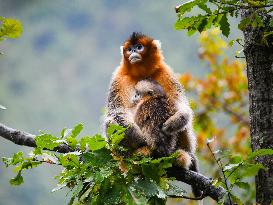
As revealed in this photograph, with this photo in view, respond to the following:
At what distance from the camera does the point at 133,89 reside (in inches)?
217

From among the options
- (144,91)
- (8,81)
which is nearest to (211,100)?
(144,91)

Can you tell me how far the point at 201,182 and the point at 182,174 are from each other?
226 millimetres

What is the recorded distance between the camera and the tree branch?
3.48 metres

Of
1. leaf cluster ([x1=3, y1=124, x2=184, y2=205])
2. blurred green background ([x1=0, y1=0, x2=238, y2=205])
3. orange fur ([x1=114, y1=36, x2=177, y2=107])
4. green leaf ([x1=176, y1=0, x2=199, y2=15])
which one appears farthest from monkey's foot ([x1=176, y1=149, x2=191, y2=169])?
blurred green background ([x1=0, y1=0, x2=238, y2=205])

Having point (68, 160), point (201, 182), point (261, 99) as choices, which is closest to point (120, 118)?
point (201, 182)

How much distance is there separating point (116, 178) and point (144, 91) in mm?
2211

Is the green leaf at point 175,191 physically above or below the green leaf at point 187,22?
below

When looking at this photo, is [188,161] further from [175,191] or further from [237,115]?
[237,115]

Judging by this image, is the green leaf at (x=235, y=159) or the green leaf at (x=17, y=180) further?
the green leaf at (x=17, y=180)

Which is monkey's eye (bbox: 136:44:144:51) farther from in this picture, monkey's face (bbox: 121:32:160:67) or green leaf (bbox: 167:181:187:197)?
green leaf (bbox: 167:181:187:197)

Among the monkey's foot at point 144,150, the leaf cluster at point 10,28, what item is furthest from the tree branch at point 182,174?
the monkey's foot at point 144,150

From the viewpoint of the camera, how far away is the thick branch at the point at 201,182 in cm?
346

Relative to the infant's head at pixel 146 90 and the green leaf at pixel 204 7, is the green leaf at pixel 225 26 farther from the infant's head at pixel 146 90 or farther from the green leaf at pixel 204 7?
the infant's head at pixel 146 90

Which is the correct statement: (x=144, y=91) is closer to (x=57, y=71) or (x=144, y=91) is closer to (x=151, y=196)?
(x=151, y=196)
